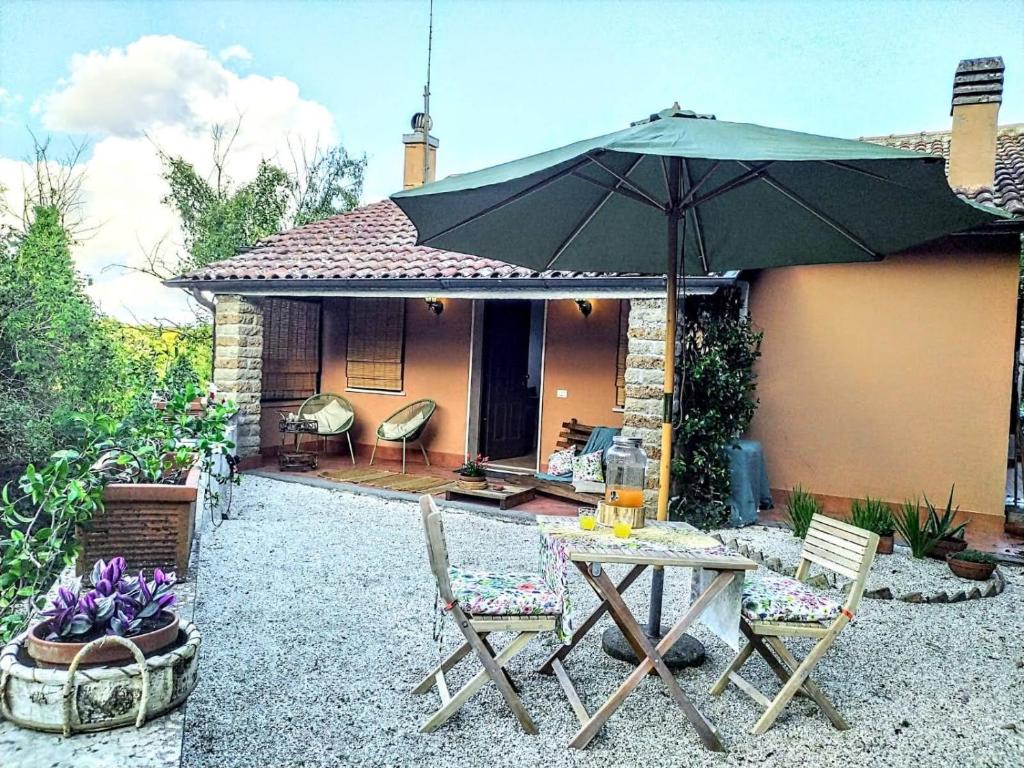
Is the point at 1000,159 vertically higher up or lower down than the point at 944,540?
higher up

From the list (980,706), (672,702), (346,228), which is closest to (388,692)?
(672,702)

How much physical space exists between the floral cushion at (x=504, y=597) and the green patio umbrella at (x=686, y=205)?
29.4 inches

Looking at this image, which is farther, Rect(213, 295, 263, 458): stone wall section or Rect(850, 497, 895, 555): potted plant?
Rect(213, 295, 263, 458): stone wall section

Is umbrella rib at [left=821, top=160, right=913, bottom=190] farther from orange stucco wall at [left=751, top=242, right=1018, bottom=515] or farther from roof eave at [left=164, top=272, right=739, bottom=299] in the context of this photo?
orange stucco wall at [left=751, top=242, right=1018, bottom=515]

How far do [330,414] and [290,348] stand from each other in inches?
45.5

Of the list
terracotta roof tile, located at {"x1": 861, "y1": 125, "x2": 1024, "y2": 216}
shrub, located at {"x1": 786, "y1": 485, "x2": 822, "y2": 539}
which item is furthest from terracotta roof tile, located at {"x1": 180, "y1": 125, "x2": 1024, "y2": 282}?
shrub, located at {"x1": 786, "y1": 485, "x2": 822, "y2": 539}

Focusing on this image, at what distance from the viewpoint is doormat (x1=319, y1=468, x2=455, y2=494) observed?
7.84 meters

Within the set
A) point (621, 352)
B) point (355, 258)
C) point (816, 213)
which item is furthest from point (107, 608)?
point (355, 258)

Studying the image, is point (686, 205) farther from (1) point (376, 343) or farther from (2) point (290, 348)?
(2) point (290, 348)

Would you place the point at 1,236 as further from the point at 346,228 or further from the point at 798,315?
the point at 798,315

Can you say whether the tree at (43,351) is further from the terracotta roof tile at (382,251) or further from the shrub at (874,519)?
the shrub at (874,519)

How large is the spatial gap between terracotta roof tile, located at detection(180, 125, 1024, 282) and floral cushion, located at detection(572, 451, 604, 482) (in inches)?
79.0

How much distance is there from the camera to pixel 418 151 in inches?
468

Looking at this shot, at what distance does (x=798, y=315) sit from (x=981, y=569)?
9.84ft
